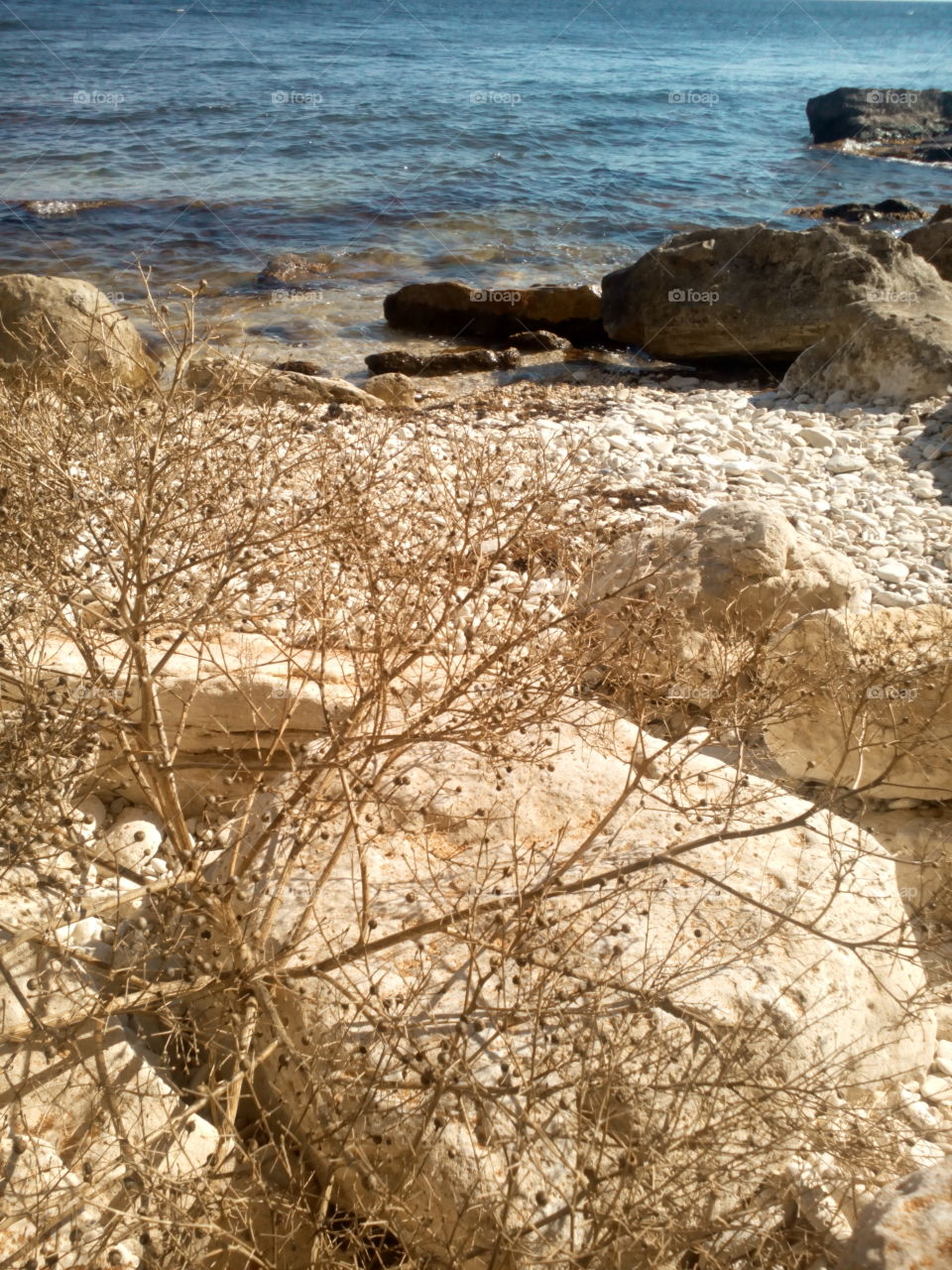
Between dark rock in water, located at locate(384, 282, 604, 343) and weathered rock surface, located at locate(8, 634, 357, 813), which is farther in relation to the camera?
dark rock in water, located at locate(384, 282, 604, 343)

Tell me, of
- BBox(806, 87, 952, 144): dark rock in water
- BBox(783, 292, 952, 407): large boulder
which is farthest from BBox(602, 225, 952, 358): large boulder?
BBox(806, 87, 952, 144): dark rock in water

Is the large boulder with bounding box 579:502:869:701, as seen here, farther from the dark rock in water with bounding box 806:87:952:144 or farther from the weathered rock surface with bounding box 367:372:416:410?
the dark rock in water with bounding box 806:87:952:144

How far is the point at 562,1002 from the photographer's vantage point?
8.34ft

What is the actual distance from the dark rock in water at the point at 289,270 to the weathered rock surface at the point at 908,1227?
1295 cm

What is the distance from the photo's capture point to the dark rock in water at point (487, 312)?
40.7 feet

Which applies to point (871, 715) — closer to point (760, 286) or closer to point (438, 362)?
point (438, 362)

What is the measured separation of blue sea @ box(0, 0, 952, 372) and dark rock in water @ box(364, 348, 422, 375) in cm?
43

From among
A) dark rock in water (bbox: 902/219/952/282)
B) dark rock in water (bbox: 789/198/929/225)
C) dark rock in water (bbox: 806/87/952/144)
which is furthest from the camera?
dark rock in water (bbox: 806/87/952/144)

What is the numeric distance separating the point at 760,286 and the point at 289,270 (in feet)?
20.6

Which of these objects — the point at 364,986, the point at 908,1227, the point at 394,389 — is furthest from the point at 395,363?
the point at 908,1227

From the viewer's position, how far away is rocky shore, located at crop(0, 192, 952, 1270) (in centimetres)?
230

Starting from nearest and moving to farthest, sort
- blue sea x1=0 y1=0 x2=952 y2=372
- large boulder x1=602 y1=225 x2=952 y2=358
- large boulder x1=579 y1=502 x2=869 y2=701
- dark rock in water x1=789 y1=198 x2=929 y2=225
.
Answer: large boulder x1=579 y1=502 x2=869 y2=701 → large boulder x1=602 y1=225 x2=952 y2=358 → blue sea x1=0 y1=0 x2=952 y2=372 → dark rock in water x1=789 y1=198 x2=929 y2=225

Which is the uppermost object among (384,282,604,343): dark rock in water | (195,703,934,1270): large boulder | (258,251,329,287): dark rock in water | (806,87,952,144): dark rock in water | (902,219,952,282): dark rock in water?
(806,87,952,144): dark rock in water

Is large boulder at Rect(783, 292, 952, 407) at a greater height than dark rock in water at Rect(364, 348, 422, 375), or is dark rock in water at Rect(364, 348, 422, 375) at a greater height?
large boulder at Rect(783, 292, 952, 407)
